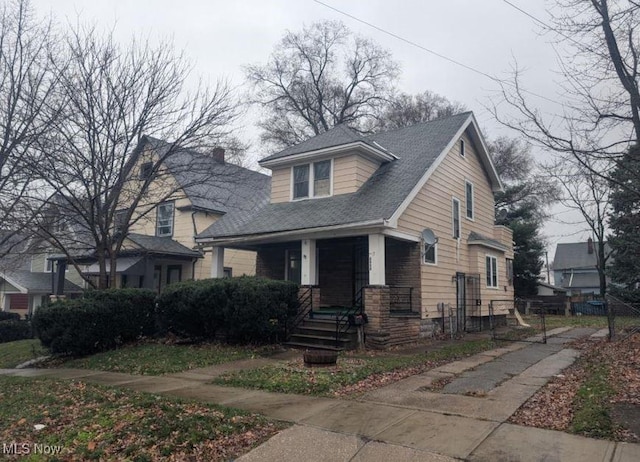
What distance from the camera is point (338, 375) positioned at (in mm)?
8414

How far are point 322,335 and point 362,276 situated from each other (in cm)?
358

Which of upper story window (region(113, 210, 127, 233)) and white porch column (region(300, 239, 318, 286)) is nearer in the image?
white porch column (region(300, 239, 318, 286))

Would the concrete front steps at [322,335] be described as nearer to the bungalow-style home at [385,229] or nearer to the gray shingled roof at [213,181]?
the bungalow-style home at [385,229]

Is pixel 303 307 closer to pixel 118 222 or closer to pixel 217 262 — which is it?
pixel 217 262

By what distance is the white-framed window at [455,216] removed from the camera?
54.8 feet

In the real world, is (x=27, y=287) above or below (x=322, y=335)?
above

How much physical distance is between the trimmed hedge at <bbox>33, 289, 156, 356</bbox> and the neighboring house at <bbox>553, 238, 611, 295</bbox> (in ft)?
155

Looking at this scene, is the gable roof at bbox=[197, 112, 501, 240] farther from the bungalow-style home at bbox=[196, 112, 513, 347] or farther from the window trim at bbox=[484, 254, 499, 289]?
the window trim at bbox=[484, 254, 499, 289]

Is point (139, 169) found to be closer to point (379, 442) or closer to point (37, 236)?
point (37, 236)

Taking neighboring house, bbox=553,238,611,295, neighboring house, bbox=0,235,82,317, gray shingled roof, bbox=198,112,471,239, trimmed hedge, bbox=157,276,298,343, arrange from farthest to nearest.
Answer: neighboring house, bbox=553,238,611,295
neighboring house, bbox=0,235,82,317
gray shingled roof, bbox=198,112,471,239
trimmed hedge, bbox=157,276,298,343

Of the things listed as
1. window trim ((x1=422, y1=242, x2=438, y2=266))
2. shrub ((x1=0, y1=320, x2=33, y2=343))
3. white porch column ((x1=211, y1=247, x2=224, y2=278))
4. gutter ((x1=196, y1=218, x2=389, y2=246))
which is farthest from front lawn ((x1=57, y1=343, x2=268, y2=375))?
shrub ((x1=0, y1=320, x2=33, y2=343))

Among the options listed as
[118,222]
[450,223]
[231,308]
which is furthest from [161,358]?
[450,223]

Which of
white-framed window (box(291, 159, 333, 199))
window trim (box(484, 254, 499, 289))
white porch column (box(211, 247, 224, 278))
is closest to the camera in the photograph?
white-framed window (box(291, 159, 333, 199))

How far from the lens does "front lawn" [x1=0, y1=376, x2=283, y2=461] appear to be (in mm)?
5043
